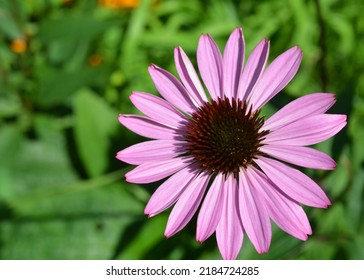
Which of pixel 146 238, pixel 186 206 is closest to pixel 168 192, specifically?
pixel 186 206

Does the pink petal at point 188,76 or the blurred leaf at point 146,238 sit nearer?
the pink petal at point 188,76

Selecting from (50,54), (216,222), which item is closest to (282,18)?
(50,54)

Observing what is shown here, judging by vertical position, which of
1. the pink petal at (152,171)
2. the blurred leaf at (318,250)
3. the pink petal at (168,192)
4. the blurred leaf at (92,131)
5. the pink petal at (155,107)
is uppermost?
the blurred leaf at (92,131)

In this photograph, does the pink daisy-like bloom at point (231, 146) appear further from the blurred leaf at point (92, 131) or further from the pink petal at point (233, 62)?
the blurred leaf at point (92, 131)

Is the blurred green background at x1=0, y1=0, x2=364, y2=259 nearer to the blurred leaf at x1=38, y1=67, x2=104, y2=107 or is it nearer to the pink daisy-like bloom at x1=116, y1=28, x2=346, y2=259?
Answer: the blurred leaf at x1=38, y1=67, x2=104, y2=107

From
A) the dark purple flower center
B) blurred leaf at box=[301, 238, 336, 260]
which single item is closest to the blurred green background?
blurred leaf at box=[301, 238, 336, 260]

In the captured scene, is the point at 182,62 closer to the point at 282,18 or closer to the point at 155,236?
the point at 155,236

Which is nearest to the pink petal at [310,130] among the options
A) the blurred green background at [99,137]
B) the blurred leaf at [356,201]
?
the blurred green background at [99,137]
